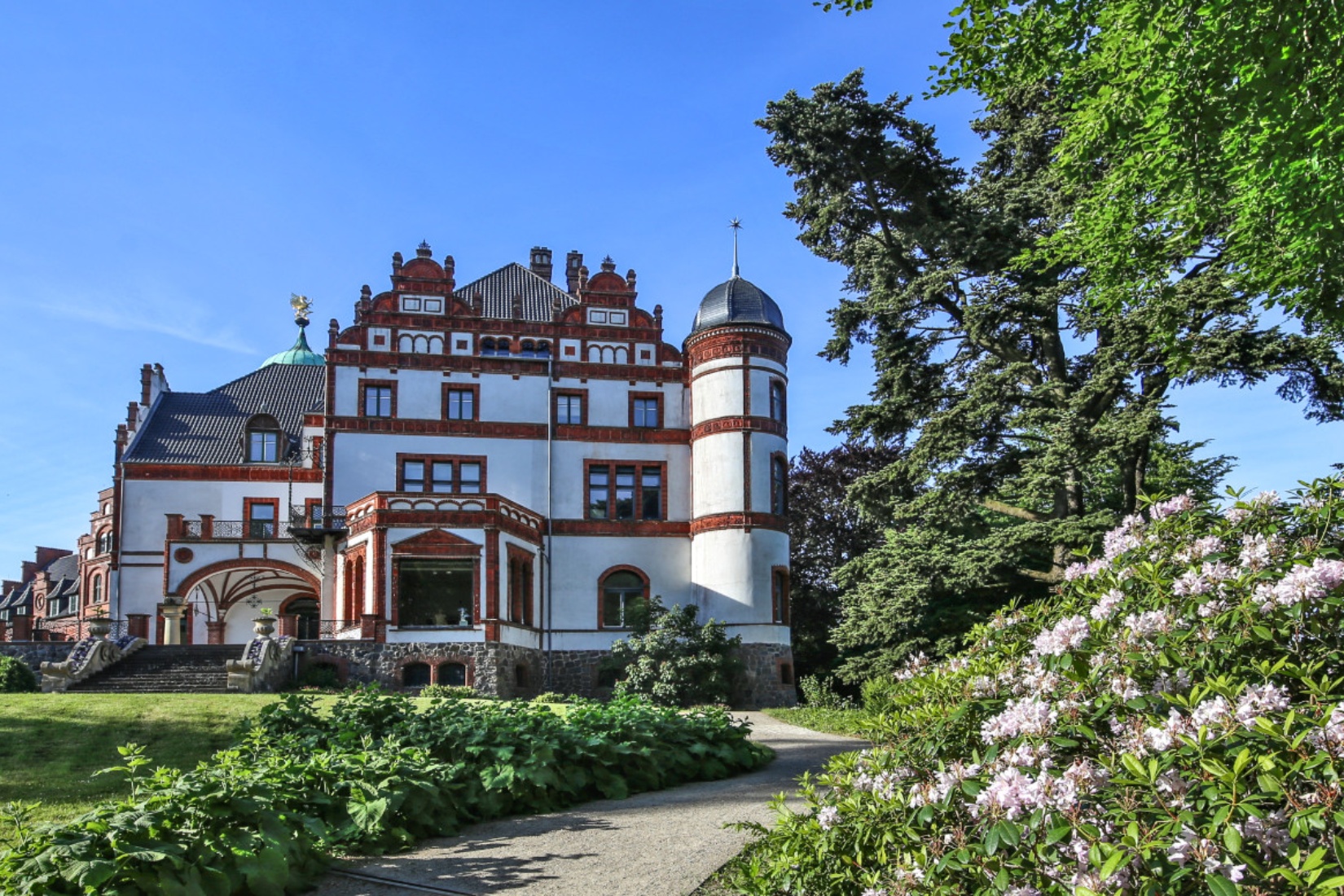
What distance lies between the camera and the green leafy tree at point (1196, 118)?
11531mm

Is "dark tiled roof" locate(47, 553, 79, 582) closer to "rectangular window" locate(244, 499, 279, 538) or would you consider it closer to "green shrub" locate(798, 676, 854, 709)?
"rectangular window" locate(244, 499, 279, 538)

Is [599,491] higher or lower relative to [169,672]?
higher

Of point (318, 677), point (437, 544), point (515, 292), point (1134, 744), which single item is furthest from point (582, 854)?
point (515, 292)

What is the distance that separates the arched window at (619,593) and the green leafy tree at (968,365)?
8.65 m

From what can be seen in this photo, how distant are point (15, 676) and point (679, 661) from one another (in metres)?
15.4

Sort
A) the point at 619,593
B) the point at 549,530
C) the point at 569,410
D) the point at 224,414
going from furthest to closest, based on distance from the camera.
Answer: the point at 224,414
the point at 569,410
the point at 619,593
the point at 549,530

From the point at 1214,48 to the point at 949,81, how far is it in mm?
3078

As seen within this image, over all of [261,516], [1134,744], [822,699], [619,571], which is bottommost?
[822,699]

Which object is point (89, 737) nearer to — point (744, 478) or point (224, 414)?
point (744, 478)

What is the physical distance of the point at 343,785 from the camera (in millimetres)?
8445

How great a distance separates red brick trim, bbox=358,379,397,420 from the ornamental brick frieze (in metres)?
9.14

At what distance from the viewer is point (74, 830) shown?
6.07 m

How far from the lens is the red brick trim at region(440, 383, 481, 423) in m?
33.2

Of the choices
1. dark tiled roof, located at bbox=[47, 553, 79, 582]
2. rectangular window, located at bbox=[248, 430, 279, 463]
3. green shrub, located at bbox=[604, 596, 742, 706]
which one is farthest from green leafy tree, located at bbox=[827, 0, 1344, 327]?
dark tiled roof, located at bbox=[47, 553, 79, 582]
